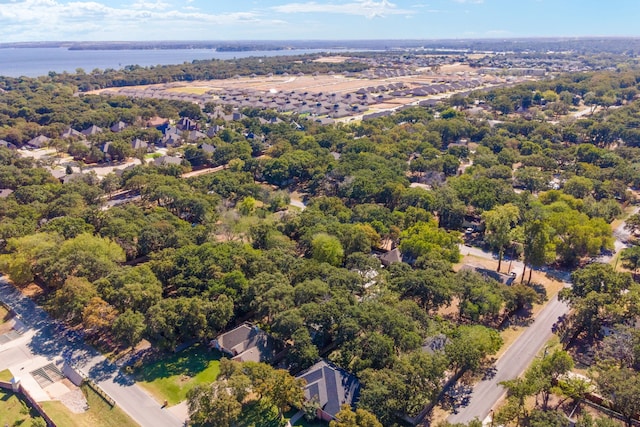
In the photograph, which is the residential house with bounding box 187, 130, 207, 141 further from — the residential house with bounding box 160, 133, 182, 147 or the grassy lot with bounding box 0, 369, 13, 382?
the grassy lot with bounding box 0, 369, 13, 382

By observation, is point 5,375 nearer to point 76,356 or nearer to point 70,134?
point 76,356

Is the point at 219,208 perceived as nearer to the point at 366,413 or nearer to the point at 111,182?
the point at 111,182

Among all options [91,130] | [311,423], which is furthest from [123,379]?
[91,130]

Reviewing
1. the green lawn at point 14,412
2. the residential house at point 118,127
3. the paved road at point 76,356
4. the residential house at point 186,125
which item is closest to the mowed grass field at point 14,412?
the green lawn at point 14,412

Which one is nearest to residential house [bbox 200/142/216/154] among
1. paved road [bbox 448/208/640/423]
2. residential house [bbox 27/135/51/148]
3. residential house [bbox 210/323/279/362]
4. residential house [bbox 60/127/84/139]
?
residential house [bbox 60/127/84/139]

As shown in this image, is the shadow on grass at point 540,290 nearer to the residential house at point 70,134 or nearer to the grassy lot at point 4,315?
the grassy lot at point 4,315

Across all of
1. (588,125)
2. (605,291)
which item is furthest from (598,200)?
(588,125)
